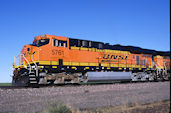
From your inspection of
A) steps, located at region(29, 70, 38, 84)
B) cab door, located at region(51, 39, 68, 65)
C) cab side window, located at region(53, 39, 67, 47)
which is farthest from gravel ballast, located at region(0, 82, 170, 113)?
cab side window, located at region(53, 39, 67, 47)

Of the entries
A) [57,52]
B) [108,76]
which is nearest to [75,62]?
[57,52]

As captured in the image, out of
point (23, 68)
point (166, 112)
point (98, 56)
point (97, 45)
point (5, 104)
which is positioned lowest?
point (166, 112)

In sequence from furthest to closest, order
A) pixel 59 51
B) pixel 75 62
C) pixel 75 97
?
pixel 75 62, pixel 59 51, pixel 75 97

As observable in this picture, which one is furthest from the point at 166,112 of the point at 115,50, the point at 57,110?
the point at 115,50

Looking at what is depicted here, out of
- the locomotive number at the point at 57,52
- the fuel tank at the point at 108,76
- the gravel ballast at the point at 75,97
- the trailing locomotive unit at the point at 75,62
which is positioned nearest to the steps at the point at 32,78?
the trailing locomotive unit at the point at 75,62

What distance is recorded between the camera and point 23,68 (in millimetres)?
11625

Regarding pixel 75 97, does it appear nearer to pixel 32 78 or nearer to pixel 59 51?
pixel 32 78

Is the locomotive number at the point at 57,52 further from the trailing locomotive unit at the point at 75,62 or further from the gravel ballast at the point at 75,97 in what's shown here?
the gravel ballast at the point at 75,97

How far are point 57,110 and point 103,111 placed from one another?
6.41 feet

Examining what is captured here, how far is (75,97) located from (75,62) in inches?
193

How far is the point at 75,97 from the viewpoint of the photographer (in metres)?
8.68

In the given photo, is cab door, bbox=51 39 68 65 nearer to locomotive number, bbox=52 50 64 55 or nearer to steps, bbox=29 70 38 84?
locomotive number, bbox=52 50 64 55

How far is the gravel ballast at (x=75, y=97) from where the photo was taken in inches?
278

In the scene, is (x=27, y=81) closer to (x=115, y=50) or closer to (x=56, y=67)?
(x=56, y=67)
